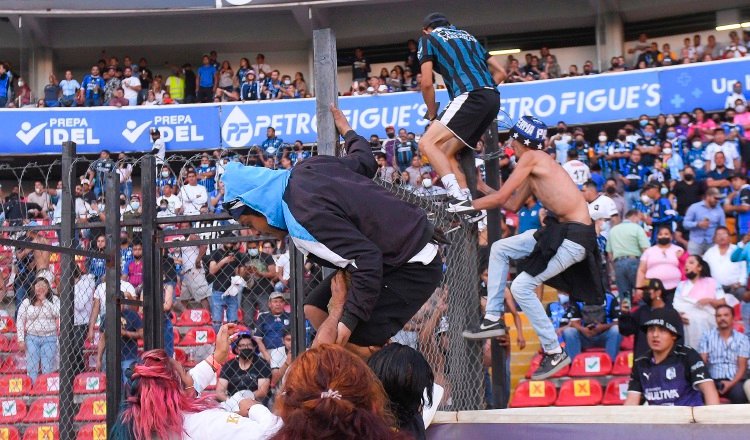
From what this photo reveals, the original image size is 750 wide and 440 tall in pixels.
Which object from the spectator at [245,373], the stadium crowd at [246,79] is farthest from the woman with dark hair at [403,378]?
the stadium crowd at [246,79]

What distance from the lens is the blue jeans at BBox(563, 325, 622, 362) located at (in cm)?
1100

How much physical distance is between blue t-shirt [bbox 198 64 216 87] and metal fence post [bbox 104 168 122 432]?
16.8 meters

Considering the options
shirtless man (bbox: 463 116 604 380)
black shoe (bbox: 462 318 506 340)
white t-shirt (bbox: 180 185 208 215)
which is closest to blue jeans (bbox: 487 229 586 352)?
shirtless man (bbox: 463 116 604 380)

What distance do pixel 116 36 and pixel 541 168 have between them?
20.2 meters

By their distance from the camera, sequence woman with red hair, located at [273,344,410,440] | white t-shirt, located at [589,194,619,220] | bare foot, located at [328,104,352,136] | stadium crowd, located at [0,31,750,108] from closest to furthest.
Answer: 1. woman with red hair, located at [273,344,410,440]
2. bare foot, located at [328,104,352,136]
3. white t-shirt, located at [589,194,619,220]
4. stadium crowd, located at [0,31,750,108]

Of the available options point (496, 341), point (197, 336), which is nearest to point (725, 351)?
point (496, 341)

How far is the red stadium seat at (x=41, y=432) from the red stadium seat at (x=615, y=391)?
213 inches

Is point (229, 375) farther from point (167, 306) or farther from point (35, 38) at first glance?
point (35, 38)

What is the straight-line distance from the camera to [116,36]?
83.4 ft

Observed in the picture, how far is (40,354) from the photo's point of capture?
9.93m

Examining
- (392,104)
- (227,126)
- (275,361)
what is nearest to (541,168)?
(275,361)

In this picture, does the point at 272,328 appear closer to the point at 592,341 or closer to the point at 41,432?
the point at 41,432

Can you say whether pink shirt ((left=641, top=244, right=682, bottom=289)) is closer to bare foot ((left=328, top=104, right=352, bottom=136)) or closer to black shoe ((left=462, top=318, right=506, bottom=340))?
black shoe ((left=462, top=318, right=506, bottom=340))

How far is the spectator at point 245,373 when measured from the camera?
321 inches
